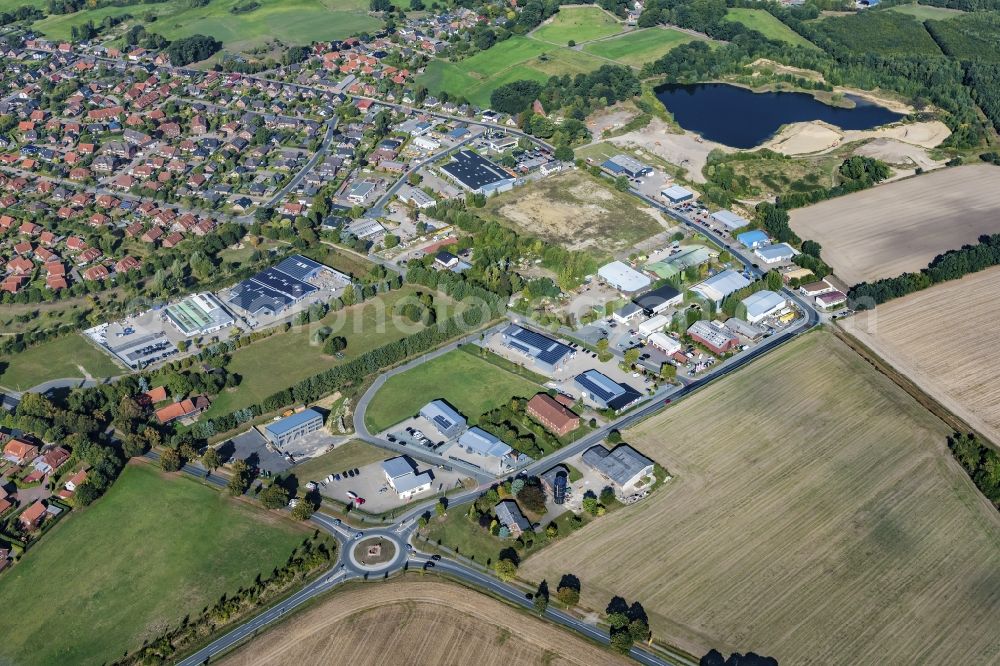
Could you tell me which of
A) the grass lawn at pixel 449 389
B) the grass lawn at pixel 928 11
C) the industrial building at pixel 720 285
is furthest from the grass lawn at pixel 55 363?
the grass lawn at pixel 928 11

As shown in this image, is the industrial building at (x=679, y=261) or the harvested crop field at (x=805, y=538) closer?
the harvested crop field at (x=805, y=538)

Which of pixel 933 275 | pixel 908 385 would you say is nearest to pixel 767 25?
pixel 933 275

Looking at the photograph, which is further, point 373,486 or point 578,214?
point 578,214

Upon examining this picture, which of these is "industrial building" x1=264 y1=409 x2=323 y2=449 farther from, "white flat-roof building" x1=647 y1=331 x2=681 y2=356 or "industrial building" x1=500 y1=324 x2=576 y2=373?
"white flat-roof building" x1=647 y1=331 x2=681 y2=356

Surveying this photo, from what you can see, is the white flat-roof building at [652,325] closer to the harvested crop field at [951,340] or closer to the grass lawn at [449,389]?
the grass lawn at [449,389]

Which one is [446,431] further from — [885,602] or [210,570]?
[885,602]

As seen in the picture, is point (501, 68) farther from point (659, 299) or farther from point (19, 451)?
point (19, 451)

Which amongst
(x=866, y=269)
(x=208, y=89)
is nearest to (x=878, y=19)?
(x=866, y=269)
